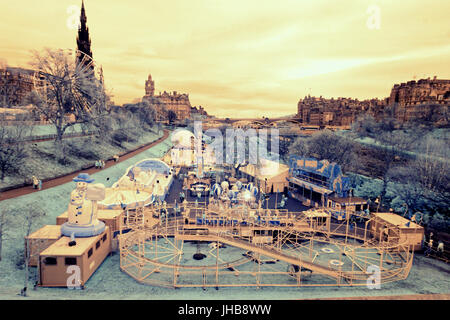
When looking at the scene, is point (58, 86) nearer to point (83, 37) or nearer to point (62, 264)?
point (62, 264)

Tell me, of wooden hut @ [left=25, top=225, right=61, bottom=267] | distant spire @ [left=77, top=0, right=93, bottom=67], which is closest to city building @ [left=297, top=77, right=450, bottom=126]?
wooden hut @ [left=25, top=225, right=61, bottom=267]

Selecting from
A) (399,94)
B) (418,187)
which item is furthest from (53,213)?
(399,94)

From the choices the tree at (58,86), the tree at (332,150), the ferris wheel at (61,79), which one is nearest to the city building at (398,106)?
the tree at (332,150)

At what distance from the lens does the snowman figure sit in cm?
1580

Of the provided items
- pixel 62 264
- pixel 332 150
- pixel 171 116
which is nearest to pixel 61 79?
pixel 62 264

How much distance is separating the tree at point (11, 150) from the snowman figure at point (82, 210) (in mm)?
12198

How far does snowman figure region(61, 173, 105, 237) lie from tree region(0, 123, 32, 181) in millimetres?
12198

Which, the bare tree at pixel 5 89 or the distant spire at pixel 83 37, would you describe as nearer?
the bare tree at pixel 5 89

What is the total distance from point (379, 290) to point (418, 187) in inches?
739

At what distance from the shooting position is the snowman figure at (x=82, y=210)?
15.8 meters

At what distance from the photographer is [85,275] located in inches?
561

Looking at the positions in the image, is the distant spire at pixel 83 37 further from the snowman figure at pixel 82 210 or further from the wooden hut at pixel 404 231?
the wooden hut at pixel 404 231

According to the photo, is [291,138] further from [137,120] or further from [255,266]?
[255,266]

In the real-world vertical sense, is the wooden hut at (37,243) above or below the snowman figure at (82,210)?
below
